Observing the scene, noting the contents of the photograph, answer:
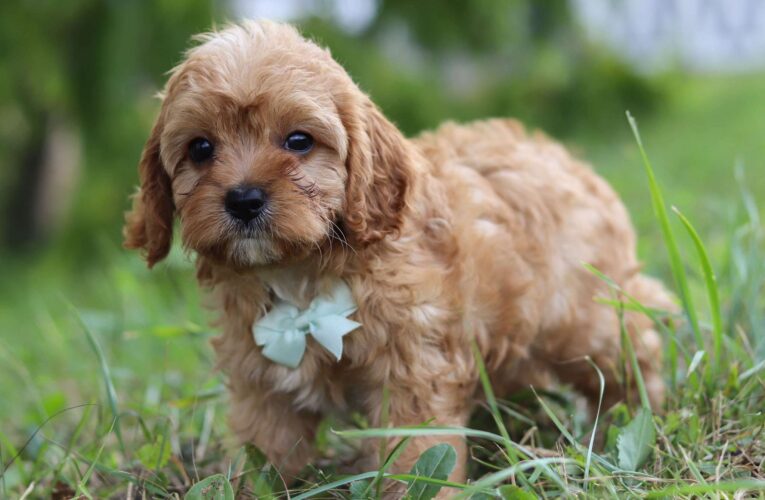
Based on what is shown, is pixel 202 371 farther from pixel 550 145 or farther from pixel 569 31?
pixel 569 31

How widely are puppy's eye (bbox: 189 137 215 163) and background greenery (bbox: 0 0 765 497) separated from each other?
1.52 feet

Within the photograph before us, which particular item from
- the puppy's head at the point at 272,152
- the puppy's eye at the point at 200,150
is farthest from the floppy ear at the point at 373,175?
the puppy's eye at the point at 200,150

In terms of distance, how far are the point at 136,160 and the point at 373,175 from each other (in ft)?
20.4

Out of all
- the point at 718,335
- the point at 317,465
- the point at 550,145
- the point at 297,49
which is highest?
the point at 297,49

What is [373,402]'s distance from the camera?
3.13m

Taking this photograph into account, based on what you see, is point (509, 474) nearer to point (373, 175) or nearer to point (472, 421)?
point (373, 175)

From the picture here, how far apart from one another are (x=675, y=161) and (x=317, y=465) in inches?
267

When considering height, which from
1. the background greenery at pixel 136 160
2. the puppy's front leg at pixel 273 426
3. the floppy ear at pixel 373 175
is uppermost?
the floppy ear at pixel 373 175

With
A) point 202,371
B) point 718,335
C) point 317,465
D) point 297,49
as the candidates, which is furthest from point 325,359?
point 202,371

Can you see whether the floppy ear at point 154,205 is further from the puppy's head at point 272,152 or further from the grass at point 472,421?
the grass at point 472,421

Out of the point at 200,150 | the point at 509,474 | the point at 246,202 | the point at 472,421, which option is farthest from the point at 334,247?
the point at 472,421

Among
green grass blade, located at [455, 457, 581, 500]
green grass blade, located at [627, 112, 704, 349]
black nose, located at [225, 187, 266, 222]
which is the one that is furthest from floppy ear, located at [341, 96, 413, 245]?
green grass blade, located at [455, 457, 581, 500]

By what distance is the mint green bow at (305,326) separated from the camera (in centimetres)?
295

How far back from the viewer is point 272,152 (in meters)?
2.92
